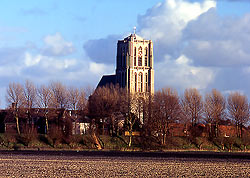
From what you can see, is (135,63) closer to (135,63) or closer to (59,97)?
(135,63)

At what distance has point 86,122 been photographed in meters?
111

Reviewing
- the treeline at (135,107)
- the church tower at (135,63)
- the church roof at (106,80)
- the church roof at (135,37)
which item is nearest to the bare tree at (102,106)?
the treeline at (135,107)

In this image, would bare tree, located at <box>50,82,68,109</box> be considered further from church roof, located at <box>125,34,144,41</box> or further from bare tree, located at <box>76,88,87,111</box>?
church roof, located at <box>125,34,144,41</box>

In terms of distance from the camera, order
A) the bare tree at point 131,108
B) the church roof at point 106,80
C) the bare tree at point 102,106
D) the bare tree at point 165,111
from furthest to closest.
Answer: the church roof at point 106,80, the bare tree at point 102,106, the bare tree at point 131,108, the bare tree at point 165,111

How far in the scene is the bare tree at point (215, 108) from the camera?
11247 cm

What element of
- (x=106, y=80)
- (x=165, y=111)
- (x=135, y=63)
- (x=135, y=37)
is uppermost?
(x=135, y=37)

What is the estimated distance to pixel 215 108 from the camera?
113 metres

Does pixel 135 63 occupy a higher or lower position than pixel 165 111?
higher

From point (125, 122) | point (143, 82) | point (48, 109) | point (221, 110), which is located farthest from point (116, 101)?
point (143, 82)

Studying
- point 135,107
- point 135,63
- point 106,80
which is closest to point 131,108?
point 135,107

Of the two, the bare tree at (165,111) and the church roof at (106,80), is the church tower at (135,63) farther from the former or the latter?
the bare tree at (165,111)

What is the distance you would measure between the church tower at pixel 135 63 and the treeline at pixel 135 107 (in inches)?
2008

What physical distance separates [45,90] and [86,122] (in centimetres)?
1376

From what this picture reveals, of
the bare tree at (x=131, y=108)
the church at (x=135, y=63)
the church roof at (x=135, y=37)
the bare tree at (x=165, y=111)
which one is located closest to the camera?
the bare tree at (x=165, y=111)
